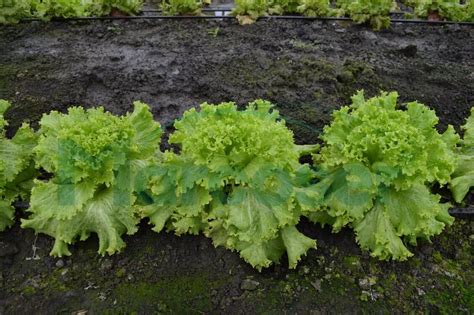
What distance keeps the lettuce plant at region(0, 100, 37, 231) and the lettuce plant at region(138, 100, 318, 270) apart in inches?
53.0

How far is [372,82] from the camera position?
690 centimetres

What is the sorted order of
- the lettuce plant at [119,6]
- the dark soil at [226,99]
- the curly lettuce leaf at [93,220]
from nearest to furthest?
the dark soil at [226,99], the curly lettuce leaf at [93,220], the lettuce plant at [119,6]

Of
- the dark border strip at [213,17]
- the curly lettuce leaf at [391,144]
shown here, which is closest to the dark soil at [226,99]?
the dark border strip at [213,17]

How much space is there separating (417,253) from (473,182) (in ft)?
3.31

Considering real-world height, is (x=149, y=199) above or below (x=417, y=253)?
above

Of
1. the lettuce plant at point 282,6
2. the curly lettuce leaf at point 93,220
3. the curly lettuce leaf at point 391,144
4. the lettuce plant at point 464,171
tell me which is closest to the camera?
the curly lettuce leaf at point 391,144

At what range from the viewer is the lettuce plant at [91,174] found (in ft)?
13.4

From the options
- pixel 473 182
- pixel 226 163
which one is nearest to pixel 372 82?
pixel 473 182

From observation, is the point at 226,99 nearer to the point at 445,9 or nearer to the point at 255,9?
the point at 255,9

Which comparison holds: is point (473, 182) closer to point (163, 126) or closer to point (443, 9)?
point (163, 126)

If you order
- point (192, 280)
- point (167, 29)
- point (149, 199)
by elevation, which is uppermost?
point (167, 29)

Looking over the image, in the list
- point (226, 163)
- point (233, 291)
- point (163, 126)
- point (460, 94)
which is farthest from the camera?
point (460, 94)

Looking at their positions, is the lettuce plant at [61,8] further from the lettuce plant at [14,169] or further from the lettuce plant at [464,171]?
the lettuce plant at [464,171]

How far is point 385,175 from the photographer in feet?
13.2
